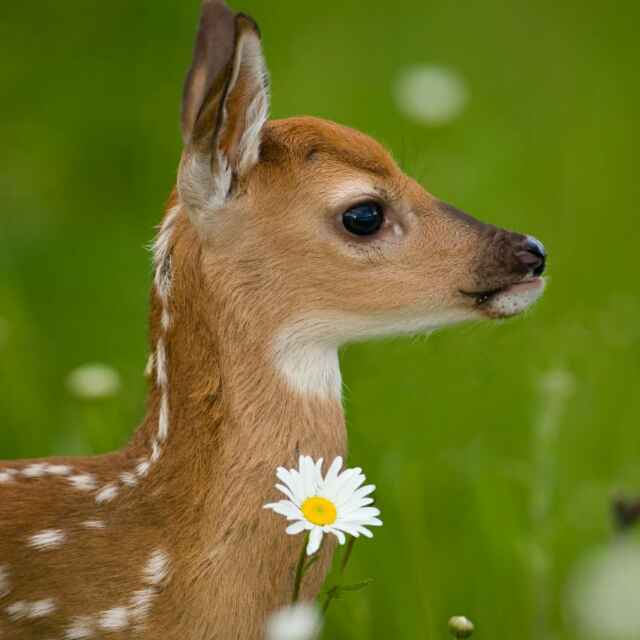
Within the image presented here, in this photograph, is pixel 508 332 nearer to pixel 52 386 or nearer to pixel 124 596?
pixel 52 386

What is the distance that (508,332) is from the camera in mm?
5789

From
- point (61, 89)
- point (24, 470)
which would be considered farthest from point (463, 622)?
point (61, 89)

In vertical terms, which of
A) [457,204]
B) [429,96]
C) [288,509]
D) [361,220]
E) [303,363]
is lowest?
[288,509]

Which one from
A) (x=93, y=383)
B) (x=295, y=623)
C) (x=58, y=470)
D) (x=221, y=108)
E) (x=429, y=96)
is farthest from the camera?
(x=429, y=96)

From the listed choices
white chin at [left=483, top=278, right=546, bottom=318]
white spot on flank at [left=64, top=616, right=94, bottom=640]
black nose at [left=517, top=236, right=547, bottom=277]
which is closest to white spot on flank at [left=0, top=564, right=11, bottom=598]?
white spot on flank at [left=64, top=616, right=94, bottom=640]

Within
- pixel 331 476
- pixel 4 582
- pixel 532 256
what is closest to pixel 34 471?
pixel 4 582

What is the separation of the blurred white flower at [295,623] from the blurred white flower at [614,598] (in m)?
0.58

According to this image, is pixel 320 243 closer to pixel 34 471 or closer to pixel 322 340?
pixel 322 340

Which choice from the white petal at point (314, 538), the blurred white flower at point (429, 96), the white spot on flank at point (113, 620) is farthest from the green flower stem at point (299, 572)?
the blurred white flower at point (429, 96)

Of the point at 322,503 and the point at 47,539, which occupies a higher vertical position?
the point at 322,503

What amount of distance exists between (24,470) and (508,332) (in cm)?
256

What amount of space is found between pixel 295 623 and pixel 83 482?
2.31ft

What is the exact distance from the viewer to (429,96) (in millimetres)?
6277

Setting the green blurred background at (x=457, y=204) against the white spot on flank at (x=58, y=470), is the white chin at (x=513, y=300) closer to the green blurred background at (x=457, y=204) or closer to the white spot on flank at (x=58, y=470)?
the green blurred background at (x=457, y=204)
